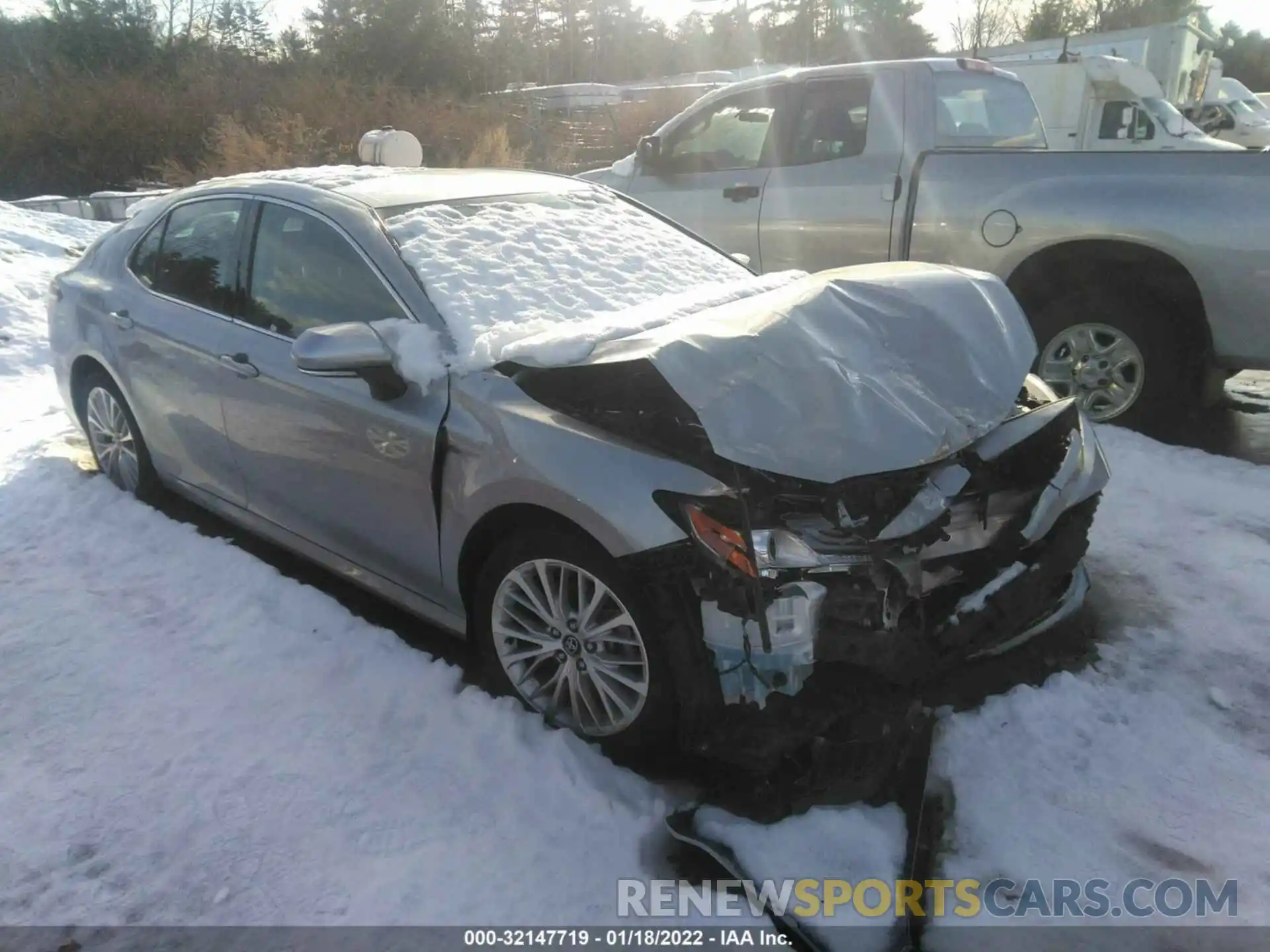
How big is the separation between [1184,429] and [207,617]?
5317 millimetres

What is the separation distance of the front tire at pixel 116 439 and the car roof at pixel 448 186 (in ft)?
5.56

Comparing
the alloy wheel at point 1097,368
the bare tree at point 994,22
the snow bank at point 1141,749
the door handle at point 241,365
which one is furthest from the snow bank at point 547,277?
the bare tree at point 994,22

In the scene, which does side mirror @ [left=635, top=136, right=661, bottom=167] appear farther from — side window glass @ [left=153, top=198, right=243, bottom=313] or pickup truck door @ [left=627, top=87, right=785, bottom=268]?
side window glass @ [left=153, top=198, right=243, bottom=313]

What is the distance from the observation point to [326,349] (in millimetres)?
2879

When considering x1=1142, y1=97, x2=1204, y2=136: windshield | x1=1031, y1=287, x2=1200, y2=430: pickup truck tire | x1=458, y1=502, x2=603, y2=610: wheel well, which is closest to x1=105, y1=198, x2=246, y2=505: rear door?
x1=458, y1=502, x2=603, y2=610: wheel well

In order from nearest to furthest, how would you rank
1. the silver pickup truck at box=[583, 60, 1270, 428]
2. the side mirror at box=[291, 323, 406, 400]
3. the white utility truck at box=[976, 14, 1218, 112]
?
1. the side mirror at box=[291, 323, 406, 400]
2. the silver pickup truck at box=[583, 60, 1270, 428]
3. the white utility truck at box=[976, 14, 1218, 112]

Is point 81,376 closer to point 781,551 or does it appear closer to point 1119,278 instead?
point 781,551

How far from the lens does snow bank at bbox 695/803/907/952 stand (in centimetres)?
228

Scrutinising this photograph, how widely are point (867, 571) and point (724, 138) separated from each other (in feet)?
16.9

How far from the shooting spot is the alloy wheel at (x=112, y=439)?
178 inches

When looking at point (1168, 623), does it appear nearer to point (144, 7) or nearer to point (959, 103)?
point (959, 103)

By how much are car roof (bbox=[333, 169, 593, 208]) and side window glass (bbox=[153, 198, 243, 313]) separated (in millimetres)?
568

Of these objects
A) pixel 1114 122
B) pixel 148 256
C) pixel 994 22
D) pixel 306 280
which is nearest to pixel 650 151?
pixel 148 256

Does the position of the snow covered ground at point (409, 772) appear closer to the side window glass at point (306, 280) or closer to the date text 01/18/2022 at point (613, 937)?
the date text 01/18/2022 at point (613, 937)
